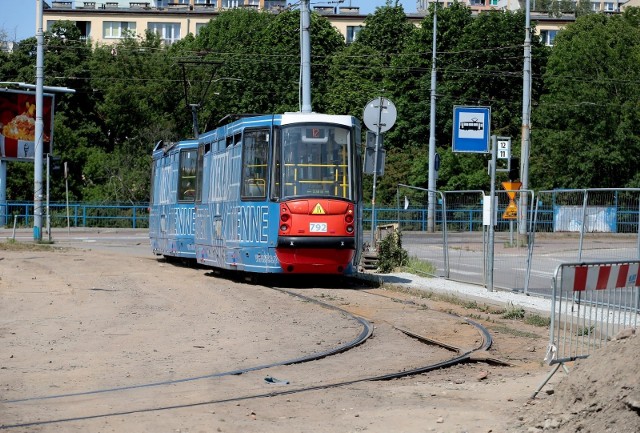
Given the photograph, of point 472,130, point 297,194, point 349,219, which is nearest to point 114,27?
point 472,130

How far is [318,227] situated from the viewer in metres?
21.1

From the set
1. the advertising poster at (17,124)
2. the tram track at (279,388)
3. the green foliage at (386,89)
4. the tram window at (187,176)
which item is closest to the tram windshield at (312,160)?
the tram window at (187,176)

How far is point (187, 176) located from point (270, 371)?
1761 centimetres

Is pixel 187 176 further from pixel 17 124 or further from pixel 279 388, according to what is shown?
pixel 17 124

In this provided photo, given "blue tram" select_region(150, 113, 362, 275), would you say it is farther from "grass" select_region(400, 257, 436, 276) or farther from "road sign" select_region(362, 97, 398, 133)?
"grass" select_region(400, 257, 436, 276)

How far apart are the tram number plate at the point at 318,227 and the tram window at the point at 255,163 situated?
1.08 metres

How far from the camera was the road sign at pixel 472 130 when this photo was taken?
22297 mm

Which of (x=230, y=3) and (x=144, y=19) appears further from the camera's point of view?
(x=230, y=3)

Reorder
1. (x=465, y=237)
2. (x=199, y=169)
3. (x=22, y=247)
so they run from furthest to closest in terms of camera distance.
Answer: (x=22, y=247), (x=199, y=169), (x=465, y=237)

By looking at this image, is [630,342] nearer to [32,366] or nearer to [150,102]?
[32,366]

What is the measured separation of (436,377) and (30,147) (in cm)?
4799

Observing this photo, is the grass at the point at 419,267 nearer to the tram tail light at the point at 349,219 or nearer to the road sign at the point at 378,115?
the road sign at the point at 378,115

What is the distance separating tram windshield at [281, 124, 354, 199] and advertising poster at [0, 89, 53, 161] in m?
33.2

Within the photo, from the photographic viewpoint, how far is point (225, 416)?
8.89 metres
